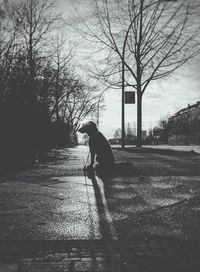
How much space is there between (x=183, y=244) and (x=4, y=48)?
10975mm

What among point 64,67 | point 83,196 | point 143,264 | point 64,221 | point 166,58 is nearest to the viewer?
point 143,264

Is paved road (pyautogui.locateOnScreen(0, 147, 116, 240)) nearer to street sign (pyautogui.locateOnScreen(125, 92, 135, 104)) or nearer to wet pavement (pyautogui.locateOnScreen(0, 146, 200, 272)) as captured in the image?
wet pavement (pyautogui.locateOnScreen(0, 146, 200, 272))

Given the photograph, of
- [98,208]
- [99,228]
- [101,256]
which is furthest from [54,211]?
[101,256]

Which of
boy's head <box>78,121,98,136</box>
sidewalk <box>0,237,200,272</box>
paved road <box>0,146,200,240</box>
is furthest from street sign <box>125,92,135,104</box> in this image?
sidewalk <box>0,237,200,272</box>

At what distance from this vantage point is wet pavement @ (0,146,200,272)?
262 cm

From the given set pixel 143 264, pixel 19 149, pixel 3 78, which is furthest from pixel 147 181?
pixel 19 149

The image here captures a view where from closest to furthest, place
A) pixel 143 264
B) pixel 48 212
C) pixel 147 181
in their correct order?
pixel 143 264, pixel 48 212, pixel 147 181

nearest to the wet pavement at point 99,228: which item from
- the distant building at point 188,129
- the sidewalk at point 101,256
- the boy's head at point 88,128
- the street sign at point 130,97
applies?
the sidewalk at point 101,256

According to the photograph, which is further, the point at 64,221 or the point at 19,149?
the point at 19,149

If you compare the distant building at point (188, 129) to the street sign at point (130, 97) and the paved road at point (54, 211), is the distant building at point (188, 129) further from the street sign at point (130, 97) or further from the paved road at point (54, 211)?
the paved road at point (54, 211)

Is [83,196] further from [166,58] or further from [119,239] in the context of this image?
[166,58]

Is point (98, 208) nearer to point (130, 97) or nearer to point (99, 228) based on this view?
point (99, 228)

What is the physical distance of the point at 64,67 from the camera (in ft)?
98.8

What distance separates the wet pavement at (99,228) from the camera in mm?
2625
